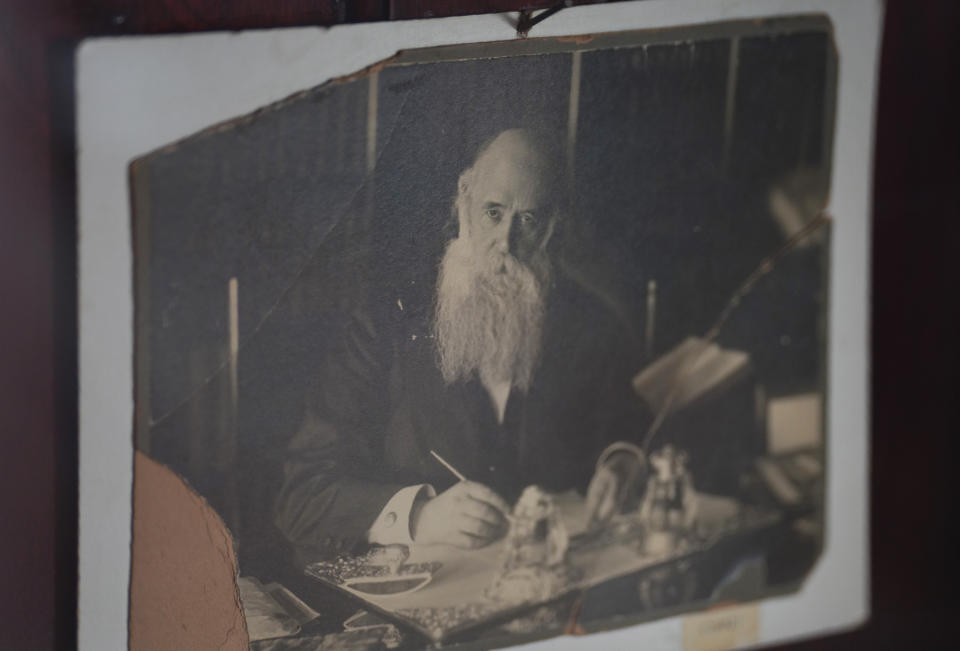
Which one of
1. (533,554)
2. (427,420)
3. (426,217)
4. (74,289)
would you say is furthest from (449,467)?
(74,289)

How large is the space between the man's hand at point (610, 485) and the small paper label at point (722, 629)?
23 cm

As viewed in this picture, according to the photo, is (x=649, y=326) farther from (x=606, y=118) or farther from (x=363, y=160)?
(x=363, y=160)

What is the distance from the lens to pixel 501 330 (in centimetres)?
117

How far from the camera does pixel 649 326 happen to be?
1.25m

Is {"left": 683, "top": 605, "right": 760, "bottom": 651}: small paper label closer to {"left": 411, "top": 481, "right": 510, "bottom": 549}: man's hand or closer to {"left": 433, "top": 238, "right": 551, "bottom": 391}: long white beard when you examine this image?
{"left": 411, "top": 481, "right": 510, "bottom": 549}: man's hand

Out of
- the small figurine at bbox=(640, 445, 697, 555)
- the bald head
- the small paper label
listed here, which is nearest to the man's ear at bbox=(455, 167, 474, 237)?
the bald head

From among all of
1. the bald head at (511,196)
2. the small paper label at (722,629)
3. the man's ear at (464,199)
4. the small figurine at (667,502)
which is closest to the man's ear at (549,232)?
the bald head at (511,196)

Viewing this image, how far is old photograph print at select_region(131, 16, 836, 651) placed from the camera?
1051mm

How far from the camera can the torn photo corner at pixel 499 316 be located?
3.39 feet

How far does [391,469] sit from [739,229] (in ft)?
1.96

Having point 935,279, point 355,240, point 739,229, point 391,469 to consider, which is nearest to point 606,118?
point 739,229

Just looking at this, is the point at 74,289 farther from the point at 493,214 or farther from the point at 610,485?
the point at 610,485

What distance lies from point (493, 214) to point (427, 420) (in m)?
0.28

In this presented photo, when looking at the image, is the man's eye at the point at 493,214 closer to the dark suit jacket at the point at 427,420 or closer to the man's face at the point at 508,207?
the man's face at the point at 508,207
